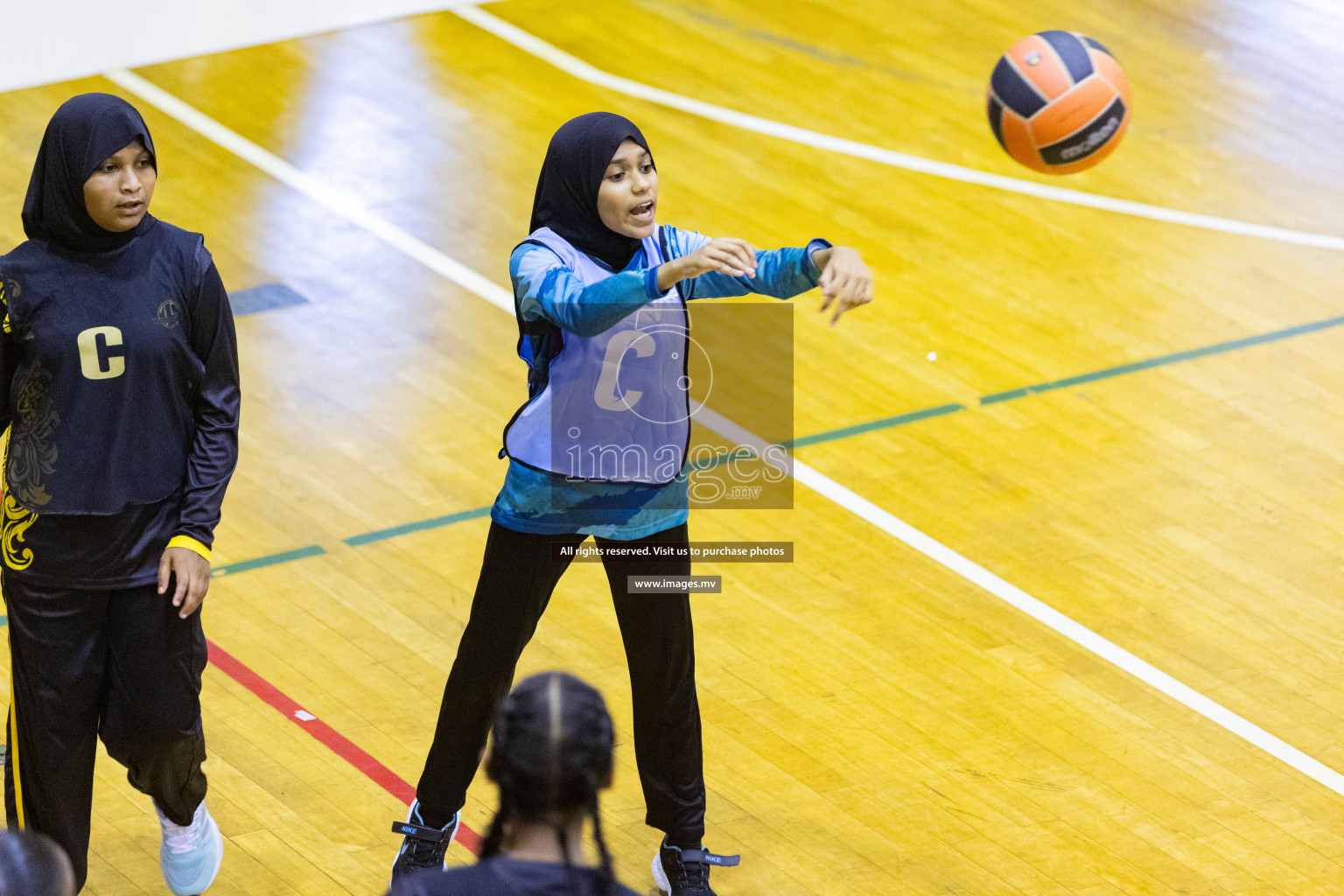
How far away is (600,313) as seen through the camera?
4.53 meters

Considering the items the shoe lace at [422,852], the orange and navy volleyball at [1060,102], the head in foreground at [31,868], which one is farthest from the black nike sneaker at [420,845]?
the orange and navy volleyball at [1060,102]

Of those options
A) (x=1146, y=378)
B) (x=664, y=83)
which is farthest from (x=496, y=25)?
(x=1146, y=378)

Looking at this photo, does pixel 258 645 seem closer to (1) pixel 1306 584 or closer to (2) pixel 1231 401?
(1) pixel 1306 584

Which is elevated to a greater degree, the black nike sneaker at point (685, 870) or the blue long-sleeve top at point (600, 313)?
the blue long-sleeve top at point (600, 313)

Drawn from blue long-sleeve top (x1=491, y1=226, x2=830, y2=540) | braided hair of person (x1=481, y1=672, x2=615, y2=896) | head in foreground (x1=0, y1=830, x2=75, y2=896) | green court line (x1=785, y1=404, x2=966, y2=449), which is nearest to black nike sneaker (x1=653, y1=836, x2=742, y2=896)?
blue long-sleeve top (x1=491, y1=226, x2=830, y2=540)

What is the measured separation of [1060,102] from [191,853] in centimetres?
438

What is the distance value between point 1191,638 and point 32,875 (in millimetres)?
4777

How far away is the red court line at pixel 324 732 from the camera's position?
19.1 ft

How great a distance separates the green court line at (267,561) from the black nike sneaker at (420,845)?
219 cm

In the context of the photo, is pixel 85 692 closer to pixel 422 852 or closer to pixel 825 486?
pixel 422 852

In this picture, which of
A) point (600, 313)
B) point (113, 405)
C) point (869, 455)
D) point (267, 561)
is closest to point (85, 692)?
point (113, 405)

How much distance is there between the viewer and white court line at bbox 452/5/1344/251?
10367 mm

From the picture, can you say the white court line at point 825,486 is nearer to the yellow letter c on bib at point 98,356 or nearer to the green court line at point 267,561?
the green court line at point 267,561

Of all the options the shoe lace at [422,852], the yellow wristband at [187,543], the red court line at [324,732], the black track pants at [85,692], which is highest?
the yellow wristband at [187,543]
